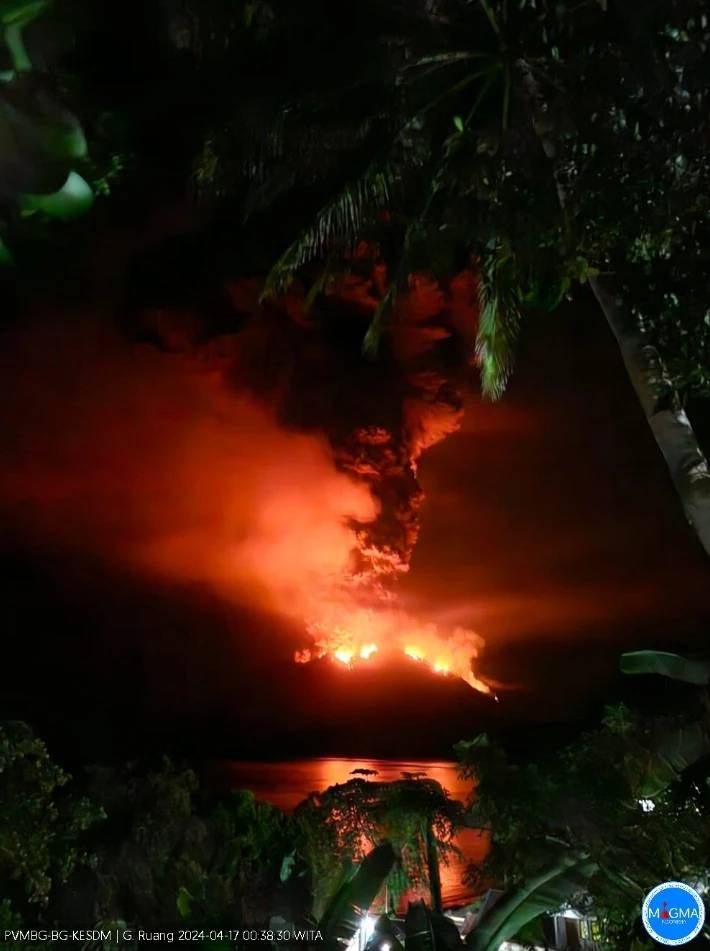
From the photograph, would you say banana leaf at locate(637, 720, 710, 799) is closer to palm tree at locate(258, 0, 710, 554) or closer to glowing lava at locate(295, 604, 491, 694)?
palm tree at locate(258, 0, 710, 554)

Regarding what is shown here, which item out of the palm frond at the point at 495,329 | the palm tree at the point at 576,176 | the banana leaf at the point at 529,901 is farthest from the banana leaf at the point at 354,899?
the palm frond at the point at 495,329

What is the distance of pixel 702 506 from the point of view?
5.68 metres

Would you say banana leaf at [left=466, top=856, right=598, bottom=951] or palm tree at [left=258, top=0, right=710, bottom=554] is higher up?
palm tree at [left=258, top=0, right=710, bottom=554]

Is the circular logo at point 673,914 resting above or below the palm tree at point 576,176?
below

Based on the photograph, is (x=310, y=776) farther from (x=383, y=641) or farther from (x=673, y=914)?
(x=673, y=914)

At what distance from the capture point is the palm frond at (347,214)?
22.9 ft

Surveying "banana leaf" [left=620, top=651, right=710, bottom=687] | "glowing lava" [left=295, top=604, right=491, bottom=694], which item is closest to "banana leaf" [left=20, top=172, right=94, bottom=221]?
"banana leaf" [left=620, top=651, right=710, bottom=687]

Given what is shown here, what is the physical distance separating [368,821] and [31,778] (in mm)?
4642

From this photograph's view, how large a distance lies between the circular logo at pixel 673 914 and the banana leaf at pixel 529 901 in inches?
56.3

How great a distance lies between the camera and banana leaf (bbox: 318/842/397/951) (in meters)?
6.96

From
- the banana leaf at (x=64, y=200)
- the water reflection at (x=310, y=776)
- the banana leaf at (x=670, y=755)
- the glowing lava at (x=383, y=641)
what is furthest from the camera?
the glowing lava at (x=383, y=641)

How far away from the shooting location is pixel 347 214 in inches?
281

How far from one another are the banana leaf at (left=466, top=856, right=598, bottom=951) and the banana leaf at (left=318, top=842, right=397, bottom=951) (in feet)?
2.97

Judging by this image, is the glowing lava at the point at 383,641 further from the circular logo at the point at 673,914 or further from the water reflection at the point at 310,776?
the circular logo at the point at 673,914
